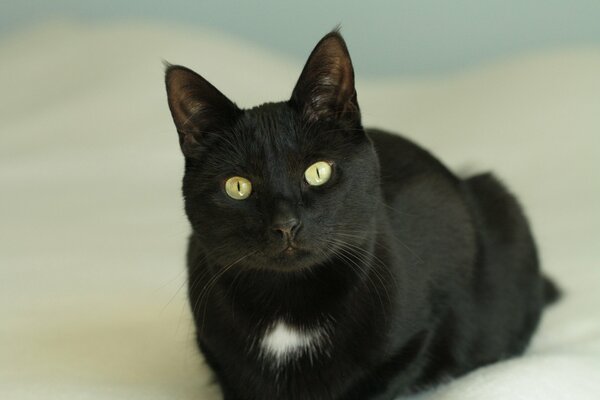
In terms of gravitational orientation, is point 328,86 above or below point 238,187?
above

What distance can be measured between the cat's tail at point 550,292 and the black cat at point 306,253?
1.50 ft

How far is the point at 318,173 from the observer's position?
1302mm

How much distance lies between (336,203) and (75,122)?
75.7 inches

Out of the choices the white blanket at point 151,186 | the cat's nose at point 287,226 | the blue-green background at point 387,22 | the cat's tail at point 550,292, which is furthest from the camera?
the blue-green background at point 387,22

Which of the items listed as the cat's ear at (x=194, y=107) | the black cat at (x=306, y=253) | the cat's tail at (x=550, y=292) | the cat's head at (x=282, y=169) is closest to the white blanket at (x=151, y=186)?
the cat's tail at (x=550, y=292)

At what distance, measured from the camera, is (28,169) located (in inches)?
110

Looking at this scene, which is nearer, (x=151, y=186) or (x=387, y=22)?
(x=151, y=186)

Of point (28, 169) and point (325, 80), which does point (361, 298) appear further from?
point (28, 169)

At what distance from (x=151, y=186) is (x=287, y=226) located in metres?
1.63

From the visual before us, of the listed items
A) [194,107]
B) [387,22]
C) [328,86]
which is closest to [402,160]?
[328,86]

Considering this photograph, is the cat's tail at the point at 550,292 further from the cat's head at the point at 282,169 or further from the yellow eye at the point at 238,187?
the yellow eye at the point at 238,187

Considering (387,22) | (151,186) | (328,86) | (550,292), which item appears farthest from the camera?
(387,22)

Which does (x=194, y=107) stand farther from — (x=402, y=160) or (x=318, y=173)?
(x=402, y=160)

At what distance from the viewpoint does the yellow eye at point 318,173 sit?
1.29m
